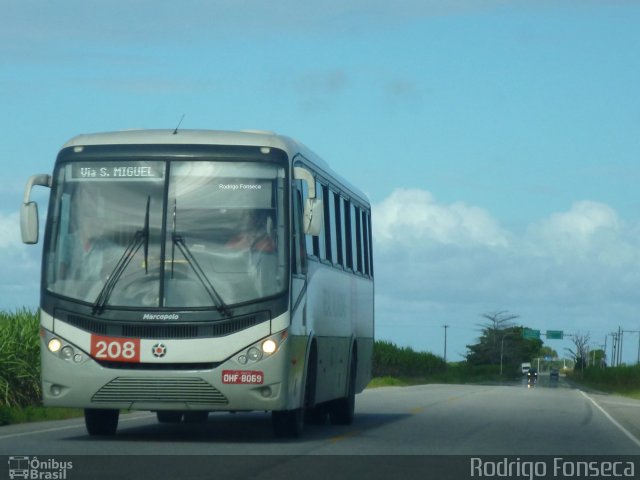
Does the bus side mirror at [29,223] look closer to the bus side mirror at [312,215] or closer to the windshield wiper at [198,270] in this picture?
the windshield wiper at [198,270]

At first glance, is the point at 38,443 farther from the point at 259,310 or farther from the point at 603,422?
the point at 603,422

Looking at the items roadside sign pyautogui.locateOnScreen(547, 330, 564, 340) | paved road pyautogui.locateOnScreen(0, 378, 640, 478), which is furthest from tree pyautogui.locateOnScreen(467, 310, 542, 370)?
paved road pyautogui.locateOnScreen(0, 378, 640, 478)

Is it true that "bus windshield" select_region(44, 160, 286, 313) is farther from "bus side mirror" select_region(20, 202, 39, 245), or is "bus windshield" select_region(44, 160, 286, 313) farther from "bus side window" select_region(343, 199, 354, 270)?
"bus side window" select_region(343, 199, 354, 270)

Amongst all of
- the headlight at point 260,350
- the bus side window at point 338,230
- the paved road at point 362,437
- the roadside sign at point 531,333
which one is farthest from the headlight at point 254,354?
the roadside sign at point 531,333

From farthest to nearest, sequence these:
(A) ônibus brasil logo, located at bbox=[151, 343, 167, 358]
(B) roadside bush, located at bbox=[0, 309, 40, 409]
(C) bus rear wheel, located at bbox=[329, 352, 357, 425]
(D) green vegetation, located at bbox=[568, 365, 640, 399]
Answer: (D) green vegetation, located at bbox=[568, 365, 640, 399]
(B) roadside bush, located at bbox=[0, 309, 40, 409]
(C) bus rear wheel, located at bbox=[329, 352, 357, 425]
(A) ônibus brasil logo, located at bbox=[151, 343, 167, 358]

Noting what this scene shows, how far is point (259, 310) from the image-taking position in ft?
49.9

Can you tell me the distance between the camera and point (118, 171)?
1568 cm

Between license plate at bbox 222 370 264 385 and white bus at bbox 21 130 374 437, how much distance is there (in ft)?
0.04

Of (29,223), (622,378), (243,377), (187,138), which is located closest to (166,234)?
(187,138)

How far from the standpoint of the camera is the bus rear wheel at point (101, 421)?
1631cm

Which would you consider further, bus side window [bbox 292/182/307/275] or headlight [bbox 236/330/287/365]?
bus side window [bbox 292/182/307/275]

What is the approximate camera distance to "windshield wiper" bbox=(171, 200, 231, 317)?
49.6 ft

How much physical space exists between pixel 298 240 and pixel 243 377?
1915 mm
